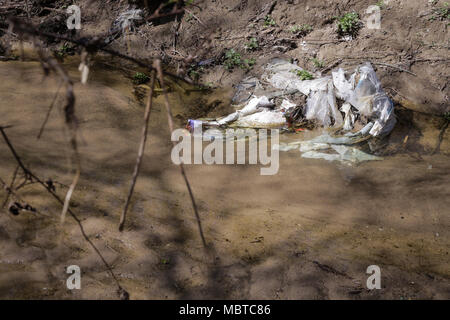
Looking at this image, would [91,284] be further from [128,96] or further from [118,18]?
[118,18]

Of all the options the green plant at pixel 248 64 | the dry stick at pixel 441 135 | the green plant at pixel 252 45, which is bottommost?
the dry stick at pixel 441 135

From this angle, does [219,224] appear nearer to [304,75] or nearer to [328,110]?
[328,110]

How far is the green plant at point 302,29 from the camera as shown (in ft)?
17.6

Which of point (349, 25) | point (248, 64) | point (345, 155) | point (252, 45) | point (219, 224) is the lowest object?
point (219, 224)

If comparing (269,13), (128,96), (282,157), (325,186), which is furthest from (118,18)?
(325,186)

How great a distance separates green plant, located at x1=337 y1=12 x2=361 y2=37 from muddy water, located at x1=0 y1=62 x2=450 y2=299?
6.72ft

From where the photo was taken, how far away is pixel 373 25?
16.7 ft

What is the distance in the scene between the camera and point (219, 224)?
2.72m

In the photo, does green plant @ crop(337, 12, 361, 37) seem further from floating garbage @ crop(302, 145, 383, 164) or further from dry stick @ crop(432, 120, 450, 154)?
floating garbage @ crop(302, 145, 383, 164)

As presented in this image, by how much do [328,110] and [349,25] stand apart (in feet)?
5.10

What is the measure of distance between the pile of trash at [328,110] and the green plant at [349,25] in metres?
0.89

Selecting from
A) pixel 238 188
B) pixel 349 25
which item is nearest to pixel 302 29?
pixel 349 25

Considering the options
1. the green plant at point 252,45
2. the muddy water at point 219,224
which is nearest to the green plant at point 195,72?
the green plant at point 252,45

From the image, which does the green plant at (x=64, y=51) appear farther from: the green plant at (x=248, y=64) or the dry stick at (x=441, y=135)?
the dry stick at (x=441, y=135)
